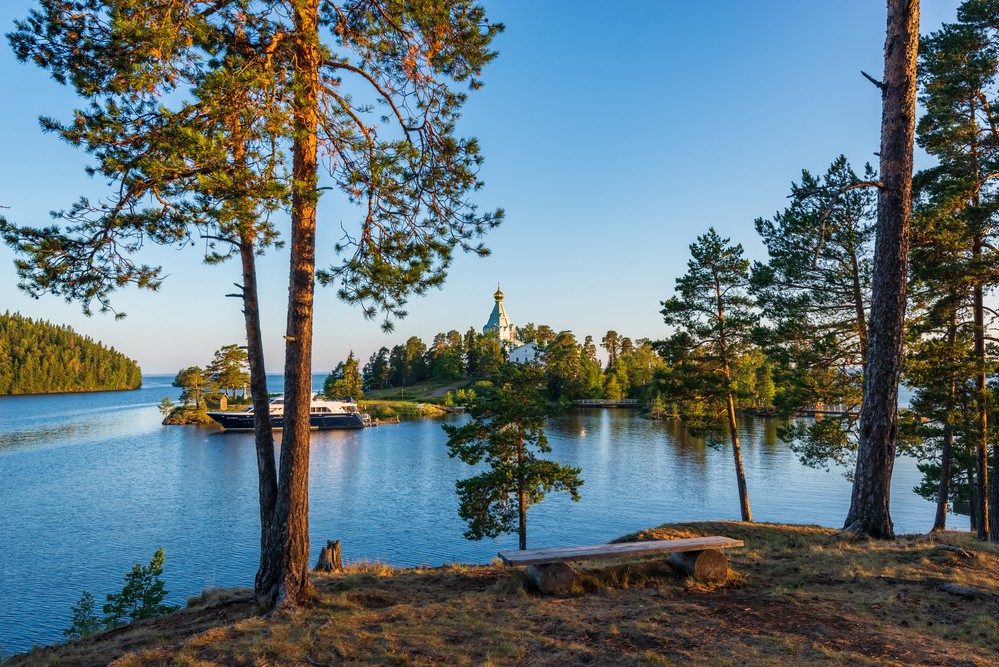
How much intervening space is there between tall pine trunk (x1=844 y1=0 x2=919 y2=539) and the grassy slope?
1053 mm

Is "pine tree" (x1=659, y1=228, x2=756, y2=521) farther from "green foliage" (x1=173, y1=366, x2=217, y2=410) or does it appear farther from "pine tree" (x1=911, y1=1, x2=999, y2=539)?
"green foliage" (x1=173, y1=366, x2=217, y2=410)

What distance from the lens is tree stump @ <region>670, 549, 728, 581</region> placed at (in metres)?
6.35

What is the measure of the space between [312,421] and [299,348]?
5301 centimetres

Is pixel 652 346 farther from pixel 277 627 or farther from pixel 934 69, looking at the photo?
pixel 277 627

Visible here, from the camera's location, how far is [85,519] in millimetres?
21750

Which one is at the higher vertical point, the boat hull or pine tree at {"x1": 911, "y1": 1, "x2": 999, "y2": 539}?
pine tree at {"x1": 911, "y1": 1, "x2": 999, "y2": 539}

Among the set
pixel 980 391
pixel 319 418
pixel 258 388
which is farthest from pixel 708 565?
pixel 319 418

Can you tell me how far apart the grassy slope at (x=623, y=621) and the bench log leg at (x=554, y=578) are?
17 cm

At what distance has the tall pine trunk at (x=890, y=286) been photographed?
8.12 meters

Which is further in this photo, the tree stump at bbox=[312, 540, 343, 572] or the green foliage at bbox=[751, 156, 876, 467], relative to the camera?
the green foliage at bbox=[751, 156, 876, 467]

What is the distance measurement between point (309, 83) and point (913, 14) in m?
8.66

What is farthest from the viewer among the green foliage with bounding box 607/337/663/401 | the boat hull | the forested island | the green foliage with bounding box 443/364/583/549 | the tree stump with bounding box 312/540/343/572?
the forested island

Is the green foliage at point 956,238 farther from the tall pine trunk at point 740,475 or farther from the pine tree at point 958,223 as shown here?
the tall pine trunk at point 740,475

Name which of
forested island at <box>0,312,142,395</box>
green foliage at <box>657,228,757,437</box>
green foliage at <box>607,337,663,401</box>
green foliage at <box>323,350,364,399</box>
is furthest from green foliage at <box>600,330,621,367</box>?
forested island at <box>0,312,142,395</box>
